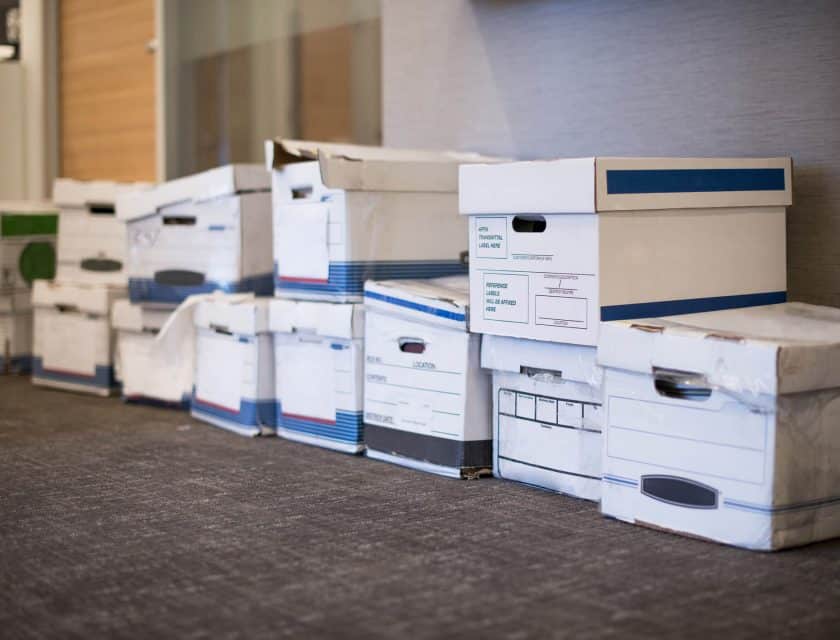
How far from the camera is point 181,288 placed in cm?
228

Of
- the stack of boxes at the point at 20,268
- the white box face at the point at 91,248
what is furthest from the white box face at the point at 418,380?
the stack of boxes at the point at 20,268

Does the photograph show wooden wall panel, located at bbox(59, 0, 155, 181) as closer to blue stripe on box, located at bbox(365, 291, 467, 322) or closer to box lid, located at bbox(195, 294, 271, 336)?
box lid, located at bbox(195, 294, 271, 336)

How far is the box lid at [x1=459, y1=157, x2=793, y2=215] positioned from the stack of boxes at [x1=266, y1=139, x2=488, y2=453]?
0.87 feet

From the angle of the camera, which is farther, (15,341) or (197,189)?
(15,341)

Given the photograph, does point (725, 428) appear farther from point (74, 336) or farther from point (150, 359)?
point (74, 336)

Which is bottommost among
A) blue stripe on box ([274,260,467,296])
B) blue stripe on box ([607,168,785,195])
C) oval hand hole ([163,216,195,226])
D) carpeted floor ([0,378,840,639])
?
carpeted floor ([0,378,840,639])

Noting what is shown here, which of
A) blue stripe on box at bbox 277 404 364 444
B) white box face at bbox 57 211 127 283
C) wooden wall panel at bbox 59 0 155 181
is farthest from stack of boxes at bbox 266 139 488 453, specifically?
wooden wall panel at bbox 59 0 155 181

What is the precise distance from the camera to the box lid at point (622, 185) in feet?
4.71

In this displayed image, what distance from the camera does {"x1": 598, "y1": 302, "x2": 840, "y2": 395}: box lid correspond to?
48.3 inches

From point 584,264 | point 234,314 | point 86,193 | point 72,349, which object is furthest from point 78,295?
→ point 584,264

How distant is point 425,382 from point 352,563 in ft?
1.70

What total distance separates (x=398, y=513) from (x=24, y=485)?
0.58m

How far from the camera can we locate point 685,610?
106 centimetres

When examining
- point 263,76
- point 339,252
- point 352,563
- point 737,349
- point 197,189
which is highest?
point 263,76
